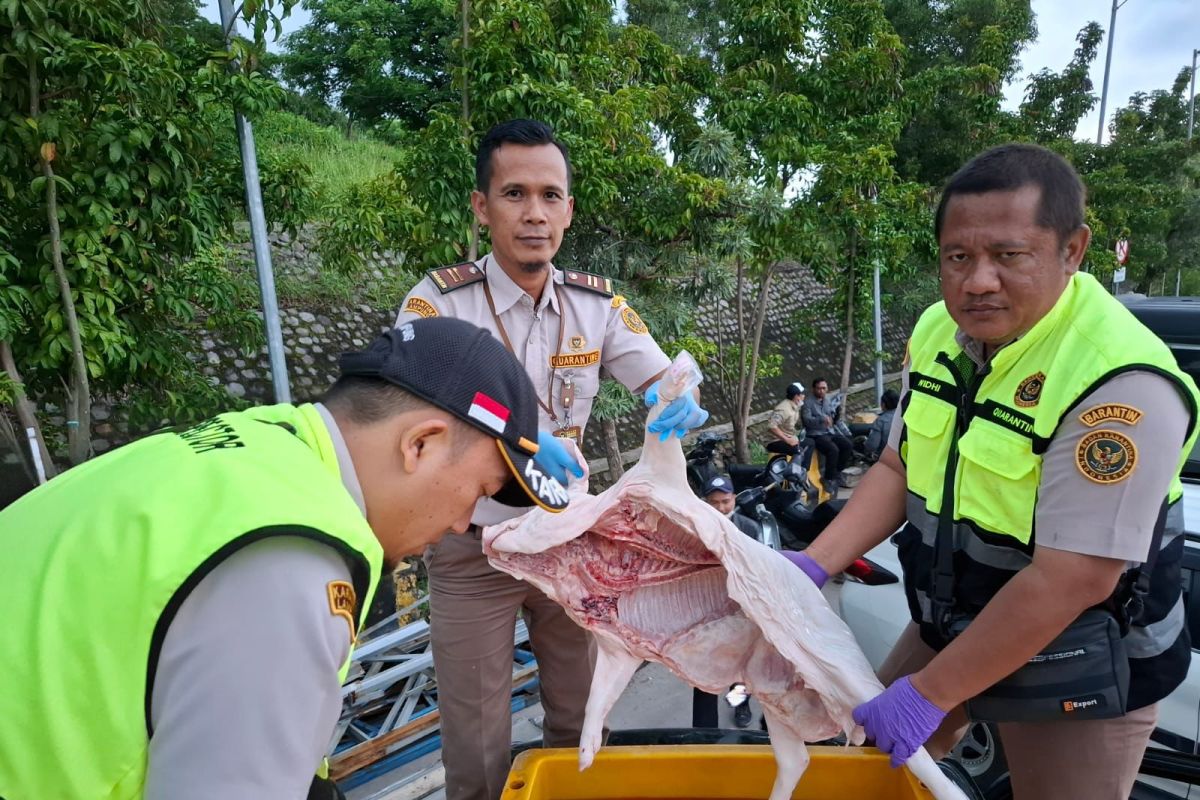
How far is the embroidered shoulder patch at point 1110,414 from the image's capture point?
119 cm

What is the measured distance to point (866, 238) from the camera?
25.7ft

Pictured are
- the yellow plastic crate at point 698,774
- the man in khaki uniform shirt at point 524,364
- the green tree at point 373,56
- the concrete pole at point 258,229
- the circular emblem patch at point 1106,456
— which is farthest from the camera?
the green tree at point 373,56

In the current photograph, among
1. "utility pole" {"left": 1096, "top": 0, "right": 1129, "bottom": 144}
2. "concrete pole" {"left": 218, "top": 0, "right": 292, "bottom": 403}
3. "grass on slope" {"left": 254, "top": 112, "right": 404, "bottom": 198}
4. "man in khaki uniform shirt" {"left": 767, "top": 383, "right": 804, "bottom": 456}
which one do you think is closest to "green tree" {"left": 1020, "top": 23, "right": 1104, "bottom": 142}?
"utility pole" {"left": 1096, "top": 0, "right": 1129, "bottom": 144}

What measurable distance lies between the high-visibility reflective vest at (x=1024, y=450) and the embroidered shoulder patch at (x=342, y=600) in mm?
1175

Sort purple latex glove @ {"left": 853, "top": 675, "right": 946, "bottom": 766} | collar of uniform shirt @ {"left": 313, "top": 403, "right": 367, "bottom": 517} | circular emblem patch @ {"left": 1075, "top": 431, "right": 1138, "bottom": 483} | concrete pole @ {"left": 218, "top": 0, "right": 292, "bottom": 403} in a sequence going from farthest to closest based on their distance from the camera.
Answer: concrete pole @ {"left": 218, "top": 0, "right": 292, "bottom": 403}
purple latex glove @ {"left": 853, "top": 675, "right": 946, "bottom": 766}
circular emblem patch @ {"left": 1075, "top": 431, "right": 1138, "bottom": 483}
collar of uniform shirt @ {"left": 313, "top": 403, "right": 367, "bottom": 517}

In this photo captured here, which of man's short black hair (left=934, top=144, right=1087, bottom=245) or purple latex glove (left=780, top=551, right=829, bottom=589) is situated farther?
purple latex glove (left=780, top=551, right=829, bottom=589)

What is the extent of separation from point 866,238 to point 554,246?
6.64 m

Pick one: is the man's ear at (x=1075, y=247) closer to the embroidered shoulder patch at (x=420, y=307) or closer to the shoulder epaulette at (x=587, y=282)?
the shoulder epaulette at (x=587, y=282)

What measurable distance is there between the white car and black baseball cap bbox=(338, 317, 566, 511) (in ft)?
5.67

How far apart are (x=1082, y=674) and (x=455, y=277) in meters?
1.79

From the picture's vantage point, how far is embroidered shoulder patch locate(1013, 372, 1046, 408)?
53.0 inches

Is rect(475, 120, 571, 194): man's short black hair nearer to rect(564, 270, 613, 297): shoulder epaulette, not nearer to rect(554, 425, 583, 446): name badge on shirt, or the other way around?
rect(564, 270, 613, 297): shoulder epaulette

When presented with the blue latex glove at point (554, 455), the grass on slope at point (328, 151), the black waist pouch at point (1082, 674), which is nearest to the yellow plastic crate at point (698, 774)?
the black waist pouch at point (1082, 674)

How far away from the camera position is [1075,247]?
136 centimetres
